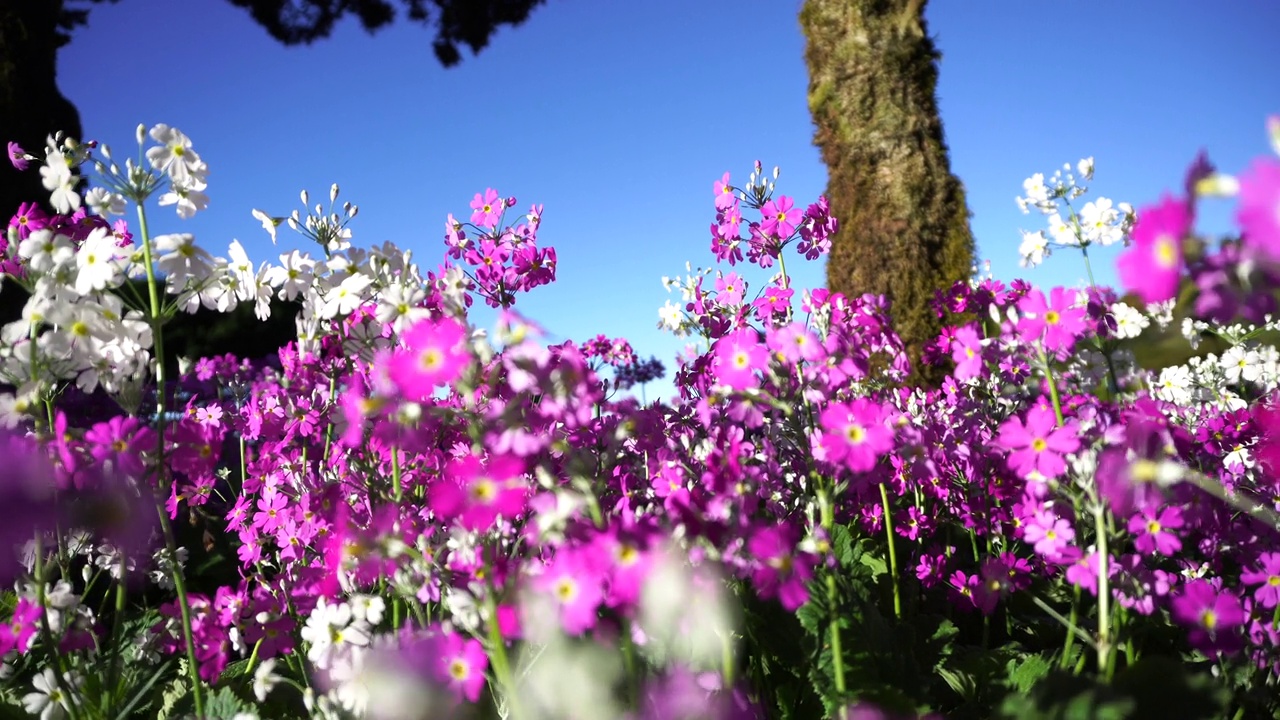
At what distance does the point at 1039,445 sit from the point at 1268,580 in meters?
0.96

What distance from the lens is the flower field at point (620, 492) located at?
131cm

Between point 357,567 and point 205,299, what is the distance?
764mm

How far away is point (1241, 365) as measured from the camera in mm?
4012

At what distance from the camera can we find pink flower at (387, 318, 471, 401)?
4.25ft

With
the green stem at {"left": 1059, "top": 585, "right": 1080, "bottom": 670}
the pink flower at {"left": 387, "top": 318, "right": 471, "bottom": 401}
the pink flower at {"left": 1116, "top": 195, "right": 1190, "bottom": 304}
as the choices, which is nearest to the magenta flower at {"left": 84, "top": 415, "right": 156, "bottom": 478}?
the pink flower at {"left": 387, "top": 318, "right": 471, "bottom": 401}

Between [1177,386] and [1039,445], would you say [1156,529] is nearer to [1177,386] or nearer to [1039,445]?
[1039,445]

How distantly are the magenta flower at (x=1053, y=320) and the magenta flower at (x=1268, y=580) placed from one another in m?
0.82

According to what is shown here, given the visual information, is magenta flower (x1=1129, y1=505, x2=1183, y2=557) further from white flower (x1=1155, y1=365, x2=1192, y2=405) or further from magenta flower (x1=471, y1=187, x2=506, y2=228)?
white flower (x1=1155, y1=365, x2=1192, y2=405)

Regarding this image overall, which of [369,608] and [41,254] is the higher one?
[41,254]

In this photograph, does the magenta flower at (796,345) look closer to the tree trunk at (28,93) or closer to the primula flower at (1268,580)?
the primula flower at (1268,580)

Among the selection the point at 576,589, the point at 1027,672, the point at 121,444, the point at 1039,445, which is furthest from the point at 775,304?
the point at 121,444

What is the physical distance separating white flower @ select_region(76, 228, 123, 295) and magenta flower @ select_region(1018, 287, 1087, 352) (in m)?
1.98

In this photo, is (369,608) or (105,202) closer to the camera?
(369,608)

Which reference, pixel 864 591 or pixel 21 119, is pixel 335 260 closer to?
pixel 864 591
